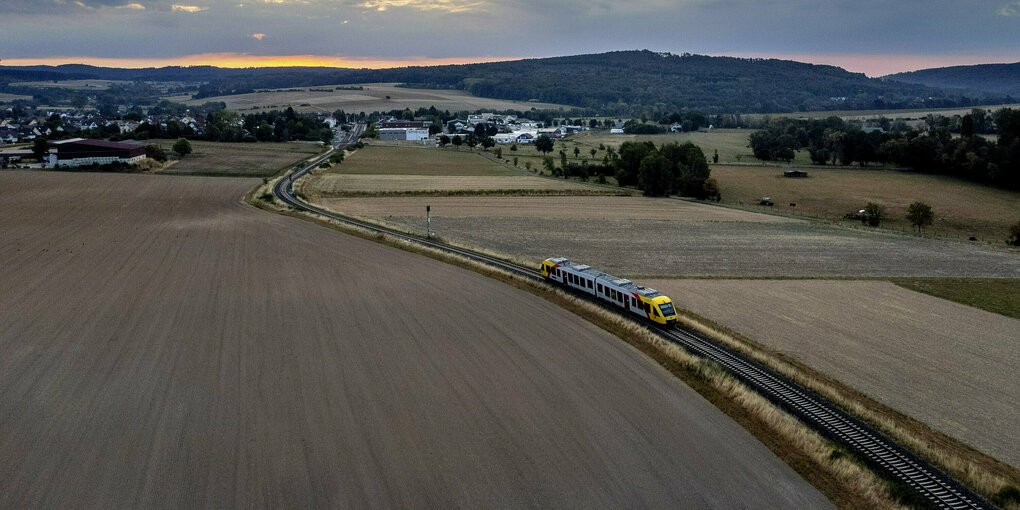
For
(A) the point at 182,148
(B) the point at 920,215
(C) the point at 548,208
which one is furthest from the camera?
(A) the point at 182,148

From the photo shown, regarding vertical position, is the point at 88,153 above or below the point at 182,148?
below

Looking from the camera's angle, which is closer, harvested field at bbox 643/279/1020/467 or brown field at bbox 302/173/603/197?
harvested field at bbox 643/279/1020/467

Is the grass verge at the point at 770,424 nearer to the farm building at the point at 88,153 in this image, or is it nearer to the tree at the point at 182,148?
the farm building at the point at 88,153

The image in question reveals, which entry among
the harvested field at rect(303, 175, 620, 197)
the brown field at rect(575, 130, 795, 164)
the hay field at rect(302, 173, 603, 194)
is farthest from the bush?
the brown field at rect(575, 130, 795, 164)

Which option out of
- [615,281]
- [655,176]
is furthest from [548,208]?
[615,281]

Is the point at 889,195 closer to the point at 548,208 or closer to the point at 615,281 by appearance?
the point at 548,208

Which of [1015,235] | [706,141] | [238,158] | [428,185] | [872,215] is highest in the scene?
[706,141]

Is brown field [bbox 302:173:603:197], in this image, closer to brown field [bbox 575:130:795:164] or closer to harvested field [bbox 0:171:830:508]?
brown field [bbox 575:130:795:164]
